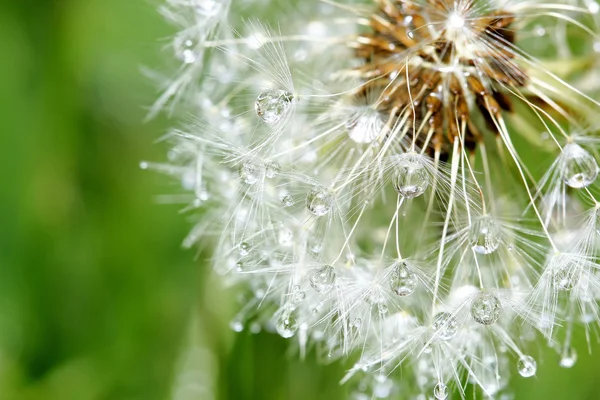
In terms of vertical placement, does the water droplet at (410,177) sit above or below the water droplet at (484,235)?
above

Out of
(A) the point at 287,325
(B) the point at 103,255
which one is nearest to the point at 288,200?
(A) the point at 287,325

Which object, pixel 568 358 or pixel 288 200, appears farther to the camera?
pixel 568 358

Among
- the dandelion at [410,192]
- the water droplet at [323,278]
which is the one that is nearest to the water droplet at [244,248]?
the dandelion at [410,192]

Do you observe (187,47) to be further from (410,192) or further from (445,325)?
(445,325)

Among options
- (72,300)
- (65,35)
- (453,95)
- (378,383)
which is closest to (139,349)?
(72,300)

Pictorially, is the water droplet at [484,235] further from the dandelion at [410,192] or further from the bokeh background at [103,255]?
the bokeh background at [103,255]

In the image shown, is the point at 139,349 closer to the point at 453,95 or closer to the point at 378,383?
the point at 378,383
